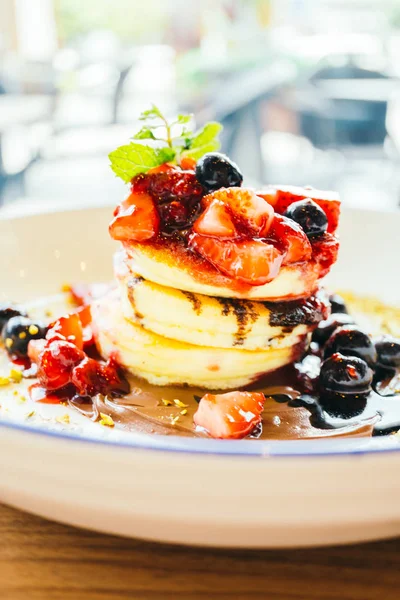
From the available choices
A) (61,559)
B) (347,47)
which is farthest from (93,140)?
(61,559)

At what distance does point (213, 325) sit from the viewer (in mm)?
1615

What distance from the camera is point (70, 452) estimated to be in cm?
79

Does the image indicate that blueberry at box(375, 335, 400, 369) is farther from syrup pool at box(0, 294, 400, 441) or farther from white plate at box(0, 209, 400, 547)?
white plate at box(0, 209, 400, 547)

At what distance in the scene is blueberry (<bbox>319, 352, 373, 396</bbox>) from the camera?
1.54 metres

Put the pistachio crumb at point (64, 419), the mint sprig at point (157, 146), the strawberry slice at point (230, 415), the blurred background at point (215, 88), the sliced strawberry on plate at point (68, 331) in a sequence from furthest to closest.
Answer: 1. the blurred background at point (215, 88)
2. the sliced strawberry on plate at point (68, 331)
3. the mint sprig at point (157, 146)
4. the pistachio crumb at point (64, 419)
5. the strawberry slice at point (230, 415)

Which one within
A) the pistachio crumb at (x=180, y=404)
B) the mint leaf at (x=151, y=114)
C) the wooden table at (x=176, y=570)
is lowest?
the pistachio crumb at (x=180, y=404)

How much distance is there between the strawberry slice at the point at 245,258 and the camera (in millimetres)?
1467

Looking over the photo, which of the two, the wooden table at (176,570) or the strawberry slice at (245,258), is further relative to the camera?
the strawberry slice at (245,258)

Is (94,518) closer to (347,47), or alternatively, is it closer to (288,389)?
(288,389)

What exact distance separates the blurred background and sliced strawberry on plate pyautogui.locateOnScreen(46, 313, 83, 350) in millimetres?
766

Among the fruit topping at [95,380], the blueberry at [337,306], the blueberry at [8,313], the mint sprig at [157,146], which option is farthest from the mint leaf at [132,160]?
the blueberry at [337,306]

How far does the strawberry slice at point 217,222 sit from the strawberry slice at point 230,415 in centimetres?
37

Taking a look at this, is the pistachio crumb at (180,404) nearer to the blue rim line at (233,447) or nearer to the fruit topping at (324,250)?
the fruit topping at (324,250)

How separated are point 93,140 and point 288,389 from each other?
6959 mm
